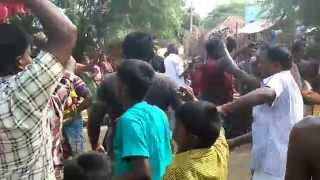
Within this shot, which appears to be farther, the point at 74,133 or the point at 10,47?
the point at 74,133

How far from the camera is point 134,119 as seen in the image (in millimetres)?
3174

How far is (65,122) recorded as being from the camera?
525cm

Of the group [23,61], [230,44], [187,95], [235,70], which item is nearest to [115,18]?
[230,44]

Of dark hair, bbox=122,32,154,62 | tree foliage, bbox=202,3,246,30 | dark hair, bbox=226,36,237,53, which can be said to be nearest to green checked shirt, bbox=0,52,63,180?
dark hair, bbox=122,32,154,62

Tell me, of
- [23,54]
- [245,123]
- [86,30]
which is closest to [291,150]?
[23,54]

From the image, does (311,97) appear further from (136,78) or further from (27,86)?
(27,86)

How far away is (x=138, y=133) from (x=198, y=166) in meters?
0.33

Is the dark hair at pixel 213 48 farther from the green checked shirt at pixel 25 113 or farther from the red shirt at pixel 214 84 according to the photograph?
the green checked shirt at pixel 25 113

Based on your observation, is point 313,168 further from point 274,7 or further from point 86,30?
point 274,7

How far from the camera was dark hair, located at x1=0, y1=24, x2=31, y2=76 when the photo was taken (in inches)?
97.1

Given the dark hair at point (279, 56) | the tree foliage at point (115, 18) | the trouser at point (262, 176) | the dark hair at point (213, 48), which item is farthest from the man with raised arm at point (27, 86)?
the tree foliage at point (115, 18)

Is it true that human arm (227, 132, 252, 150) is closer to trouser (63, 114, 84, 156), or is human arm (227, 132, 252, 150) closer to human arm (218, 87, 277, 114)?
human arm (218, 87, 277, 114)

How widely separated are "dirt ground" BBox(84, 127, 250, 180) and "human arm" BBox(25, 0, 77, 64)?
4867 millimetres

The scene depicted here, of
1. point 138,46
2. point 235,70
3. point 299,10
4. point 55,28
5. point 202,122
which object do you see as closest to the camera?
point 55,28
